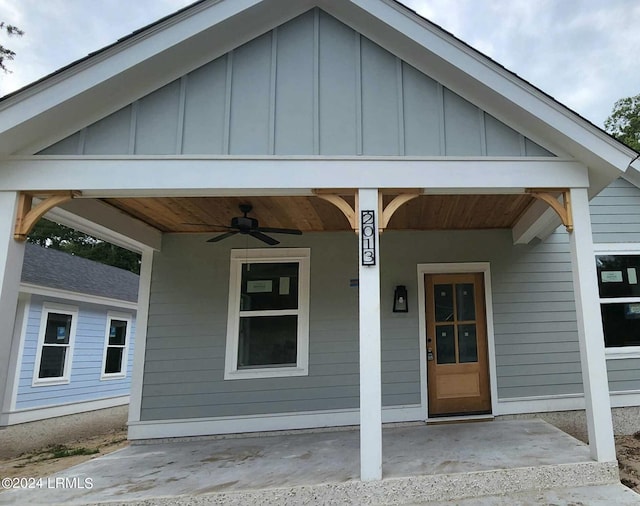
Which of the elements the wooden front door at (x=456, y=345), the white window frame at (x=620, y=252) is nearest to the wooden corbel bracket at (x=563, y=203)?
the wooden front door at (x=456, y=345)

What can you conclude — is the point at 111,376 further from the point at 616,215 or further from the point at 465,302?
the point at 616,215

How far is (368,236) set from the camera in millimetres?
3219

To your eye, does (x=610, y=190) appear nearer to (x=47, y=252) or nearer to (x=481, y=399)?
(x=481, y=399)

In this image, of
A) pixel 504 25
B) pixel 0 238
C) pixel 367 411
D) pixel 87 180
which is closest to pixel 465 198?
pixel 367 411

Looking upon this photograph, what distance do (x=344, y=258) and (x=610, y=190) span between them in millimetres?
4133

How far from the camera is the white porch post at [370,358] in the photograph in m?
2.88

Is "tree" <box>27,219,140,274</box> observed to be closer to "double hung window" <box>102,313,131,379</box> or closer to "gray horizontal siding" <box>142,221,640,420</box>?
"double hung window" <box>102,313,131,379</box>

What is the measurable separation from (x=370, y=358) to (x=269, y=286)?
99.5 inches

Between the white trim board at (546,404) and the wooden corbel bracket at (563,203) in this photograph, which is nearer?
the wooden corbel bracket at (563,203)

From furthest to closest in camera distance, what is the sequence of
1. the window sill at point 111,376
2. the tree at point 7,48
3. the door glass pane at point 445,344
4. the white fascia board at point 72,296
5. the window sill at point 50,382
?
1. the tree at point 7,48
2. the window sill at point 111,376
3. the window sill at point 50,382
4. the white fascia board at point 72,296
5. the door glass pane at point 445,344

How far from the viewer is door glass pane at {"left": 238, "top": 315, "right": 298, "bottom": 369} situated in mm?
5062

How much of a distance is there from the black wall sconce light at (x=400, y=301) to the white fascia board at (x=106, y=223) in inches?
131

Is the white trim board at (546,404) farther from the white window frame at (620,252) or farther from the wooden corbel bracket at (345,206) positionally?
the wooden corbel bracket at (345,206)

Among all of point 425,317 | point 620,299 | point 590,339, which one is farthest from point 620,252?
point 590,339
